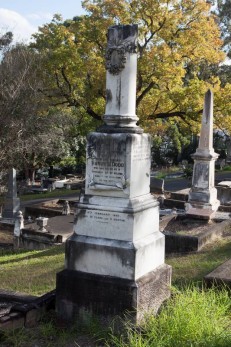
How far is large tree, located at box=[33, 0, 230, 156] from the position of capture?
17.5 meters

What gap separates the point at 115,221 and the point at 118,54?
2.01m

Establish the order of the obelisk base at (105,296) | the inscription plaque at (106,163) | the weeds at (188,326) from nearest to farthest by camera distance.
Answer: the weeds at (188,326) → the obelisk base at (105,296) → the inscription plaque at (106,163)

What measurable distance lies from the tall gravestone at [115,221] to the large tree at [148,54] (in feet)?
40.2

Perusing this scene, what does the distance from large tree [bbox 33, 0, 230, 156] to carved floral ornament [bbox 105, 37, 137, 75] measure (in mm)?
12182

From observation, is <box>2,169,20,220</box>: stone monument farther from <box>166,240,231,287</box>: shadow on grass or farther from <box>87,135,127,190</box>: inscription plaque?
<box>87,135,127,190</box>: inscription plaque

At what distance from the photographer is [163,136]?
131 ft

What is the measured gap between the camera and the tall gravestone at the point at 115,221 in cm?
514

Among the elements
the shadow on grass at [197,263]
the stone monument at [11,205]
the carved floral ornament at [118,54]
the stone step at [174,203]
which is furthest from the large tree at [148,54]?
the carved floral ornament at [118,54]

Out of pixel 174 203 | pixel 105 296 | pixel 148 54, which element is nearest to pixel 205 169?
pixel 174 203

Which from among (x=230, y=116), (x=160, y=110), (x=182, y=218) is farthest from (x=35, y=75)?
(x=182, y=218)

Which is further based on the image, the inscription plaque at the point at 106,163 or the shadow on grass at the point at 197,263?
the shadow on grass at the point at 197,263

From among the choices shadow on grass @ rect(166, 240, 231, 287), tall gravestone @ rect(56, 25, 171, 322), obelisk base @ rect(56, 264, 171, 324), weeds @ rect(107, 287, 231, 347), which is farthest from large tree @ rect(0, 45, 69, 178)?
weeds @ rect(107, 287, 231, 347)

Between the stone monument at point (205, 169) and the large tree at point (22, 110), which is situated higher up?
the large tree at point (22, 110)

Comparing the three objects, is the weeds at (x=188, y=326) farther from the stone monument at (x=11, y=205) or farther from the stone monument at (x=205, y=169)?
the stone monument at (x=11, y=205)
